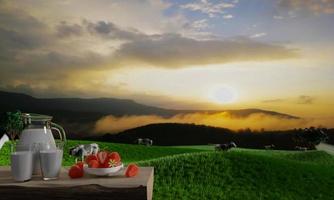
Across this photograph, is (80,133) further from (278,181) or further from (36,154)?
(36,154)

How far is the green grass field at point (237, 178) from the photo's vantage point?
783 cm

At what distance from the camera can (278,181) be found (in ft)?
28.1

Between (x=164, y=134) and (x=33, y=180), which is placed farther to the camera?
(x=164, y=134)

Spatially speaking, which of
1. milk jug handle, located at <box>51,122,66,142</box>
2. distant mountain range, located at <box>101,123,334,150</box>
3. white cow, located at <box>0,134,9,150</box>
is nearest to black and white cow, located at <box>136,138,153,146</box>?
distant mountain range, located at <box>101,123,334,150</box>

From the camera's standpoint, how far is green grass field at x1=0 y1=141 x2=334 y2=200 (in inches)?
308

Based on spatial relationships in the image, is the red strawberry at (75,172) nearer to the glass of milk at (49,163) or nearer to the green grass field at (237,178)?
the glass of milk at (49,163)

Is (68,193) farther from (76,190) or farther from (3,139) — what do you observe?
(3,139)

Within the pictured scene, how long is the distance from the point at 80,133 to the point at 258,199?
6.35 meters

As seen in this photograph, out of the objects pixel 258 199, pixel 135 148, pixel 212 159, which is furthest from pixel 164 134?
pixel 258 199

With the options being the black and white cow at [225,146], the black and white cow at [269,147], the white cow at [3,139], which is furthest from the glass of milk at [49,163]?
the black and white cow at [269,147]

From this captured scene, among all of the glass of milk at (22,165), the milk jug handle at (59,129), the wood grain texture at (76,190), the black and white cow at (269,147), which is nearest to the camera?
the wood grain texture at (76,190)

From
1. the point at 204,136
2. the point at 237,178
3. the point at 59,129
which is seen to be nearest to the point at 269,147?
the point at 204,136

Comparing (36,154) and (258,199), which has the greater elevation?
(36,154)

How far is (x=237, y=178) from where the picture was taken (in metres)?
8.40
